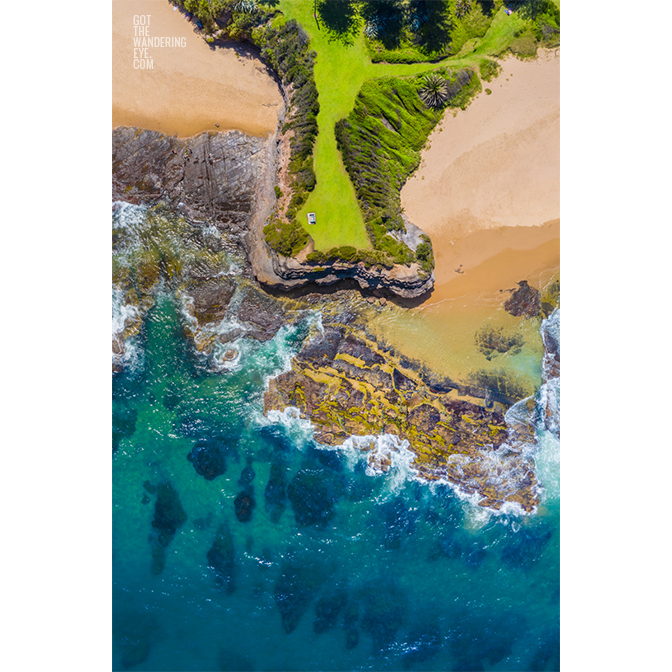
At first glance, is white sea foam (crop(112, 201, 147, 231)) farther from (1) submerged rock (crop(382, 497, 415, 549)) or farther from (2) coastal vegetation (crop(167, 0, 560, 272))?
(1) submerged rock (crop(382, 497, 415, 549))

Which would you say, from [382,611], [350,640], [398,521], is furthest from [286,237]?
[350,640]

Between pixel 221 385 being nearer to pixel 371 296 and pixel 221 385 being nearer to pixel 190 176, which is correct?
pixel 371 296

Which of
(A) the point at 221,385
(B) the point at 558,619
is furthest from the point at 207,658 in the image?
(B) the point at 558,619

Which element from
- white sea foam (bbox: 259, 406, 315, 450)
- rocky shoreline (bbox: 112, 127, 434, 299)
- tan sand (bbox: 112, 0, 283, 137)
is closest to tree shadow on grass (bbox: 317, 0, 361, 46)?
tan sand (bbox: 112, 0, 283, 137)

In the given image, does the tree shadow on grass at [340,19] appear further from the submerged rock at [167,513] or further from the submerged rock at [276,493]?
the submerged rock at [167,513]

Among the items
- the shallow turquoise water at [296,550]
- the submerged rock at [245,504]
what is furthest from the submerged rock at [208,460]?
the submerged rock at [245,504]

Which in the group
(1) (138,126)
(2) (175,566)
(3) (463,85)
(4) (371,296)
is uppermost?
(3) (463,85)
